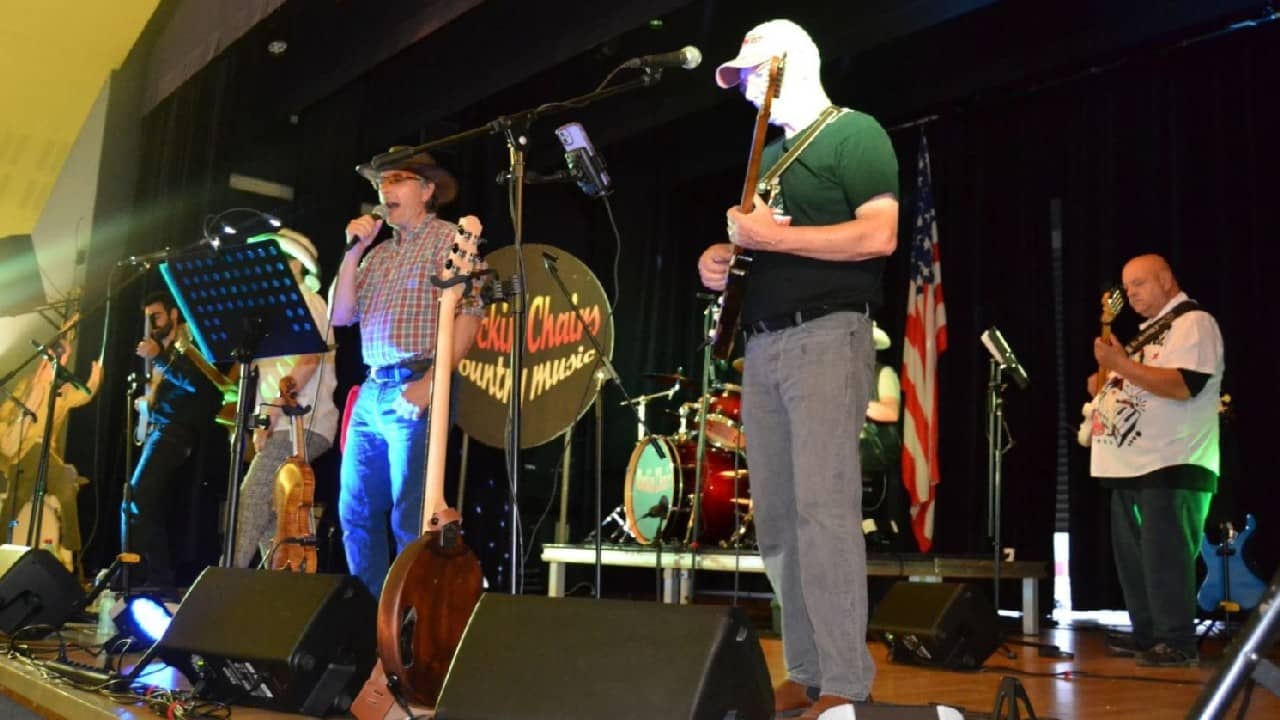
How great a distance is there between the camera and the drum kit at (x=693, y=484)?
7.08 metres

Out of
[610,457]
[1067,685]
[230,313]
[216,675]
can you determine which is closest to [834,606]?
[216,675]

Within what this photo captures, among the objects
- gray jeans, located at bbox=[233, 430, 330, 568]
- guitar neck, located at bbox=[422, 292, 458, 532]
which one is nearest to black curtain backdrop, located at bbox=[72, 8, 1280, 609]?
gray jeans, located at bbox=[233, 430, 330, 568]

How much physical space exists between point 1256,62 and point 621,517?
5.29 metres

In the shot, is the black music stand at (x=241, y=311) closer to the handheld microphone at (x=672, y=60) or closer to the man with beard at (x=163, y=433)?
the handheld microphone at (x=672, y=60)

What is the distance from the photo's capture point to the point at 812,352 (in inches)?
105

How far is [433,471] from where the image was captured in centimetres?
314

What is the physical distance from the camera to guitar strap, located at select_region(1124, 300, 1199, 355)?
494 cm

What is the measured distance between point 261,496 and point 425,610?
2550 millimetres

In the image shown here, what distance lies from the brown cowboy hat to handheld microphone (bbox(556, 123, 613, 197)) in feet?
1.95

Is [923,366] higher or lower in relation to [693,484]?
higher

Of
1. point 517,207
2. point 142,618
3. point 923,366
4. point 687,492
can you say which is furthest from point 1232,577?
point 142,618

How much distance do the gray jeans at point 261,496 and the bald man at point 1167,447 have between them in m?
3.72

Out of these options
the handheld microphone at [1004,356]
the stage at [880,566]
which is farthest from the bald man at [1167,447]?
the stage at [880,566]

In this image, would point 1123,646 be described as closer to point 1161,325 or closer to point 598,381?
point 1161,325
